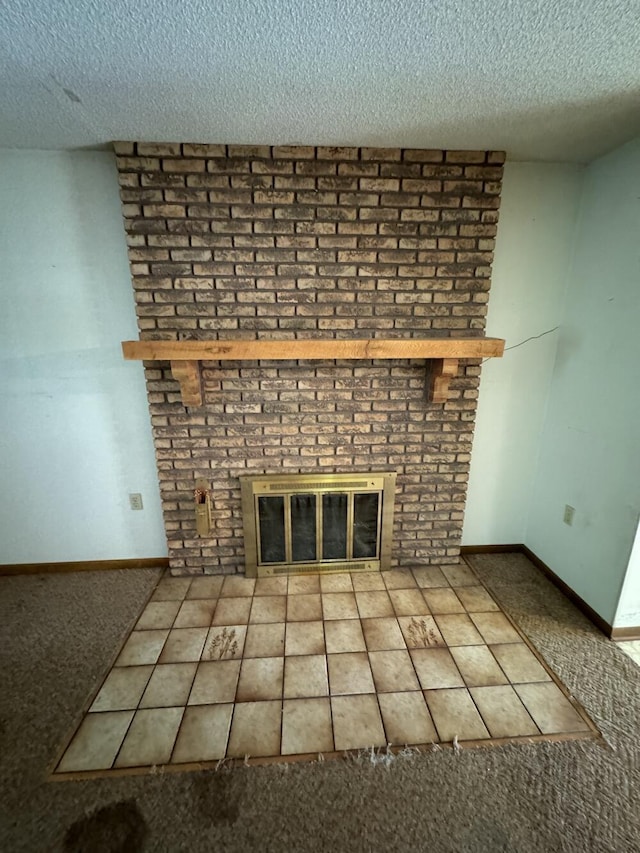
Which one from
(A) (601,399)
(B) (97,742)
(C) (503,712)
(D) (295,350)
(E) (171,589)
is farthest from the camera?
(E) (171,589)

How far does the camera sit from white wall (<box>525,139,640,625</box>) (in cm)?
174

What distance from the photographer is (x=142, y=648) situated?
1.78 metres

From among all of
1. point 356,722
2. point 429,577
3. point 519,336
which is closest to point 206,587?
point 356,722

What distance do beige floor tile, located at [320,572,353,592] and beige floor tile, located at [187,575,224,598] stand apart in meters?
0.62

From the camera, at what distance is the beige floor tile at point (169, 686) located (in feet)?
4.98

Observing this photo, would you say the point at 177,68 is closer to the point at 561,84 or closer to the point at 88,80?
the point at 88,80

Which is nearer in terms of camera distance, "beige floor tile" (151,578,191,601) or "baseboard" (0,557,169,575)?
"beige floor tile" (151,578,191,601)

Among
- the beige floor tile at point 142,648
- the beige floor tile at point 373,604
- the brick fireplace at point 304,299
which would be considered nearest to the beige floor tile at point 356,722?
the beige floor tile at point 373,604

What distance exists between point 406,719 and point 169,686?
1003 mm

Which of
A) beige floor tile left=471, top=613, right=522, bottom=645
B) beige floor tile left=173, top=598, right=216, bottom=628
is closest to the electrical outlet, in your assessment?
beige floor tile left=173, top=598, right=216, bottom=628

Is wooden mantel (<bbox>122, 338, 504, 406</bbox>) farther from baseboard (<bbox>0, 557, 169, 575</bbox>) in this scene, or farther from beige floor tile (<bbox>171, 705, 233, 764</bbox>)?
beige floor tile (<bbox>171, 705, 233, 764</bbox>)

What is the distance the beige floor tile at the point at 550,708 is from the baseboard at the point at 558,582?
0.52m

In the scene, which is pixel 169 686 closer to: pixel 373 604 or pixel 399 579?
pixel 373 604

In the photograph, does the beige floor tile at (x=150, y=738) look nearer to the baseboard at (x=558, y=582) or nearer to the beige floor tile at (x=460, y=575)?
the beige floor tile at (x=460, y=575)
